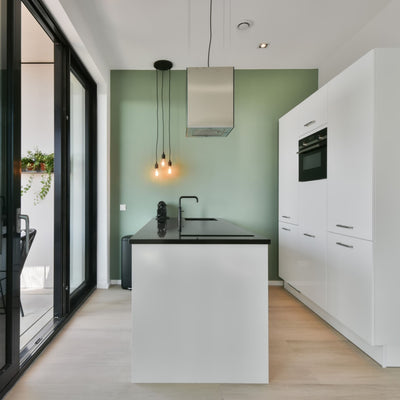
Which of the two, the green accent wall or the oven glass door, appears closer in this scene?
the oven glass door

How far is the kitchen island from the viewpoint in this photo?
161 centimetres

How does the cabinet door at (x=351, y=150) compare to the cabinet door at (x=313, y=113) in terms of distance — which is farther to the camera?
the cabinet door at (x=313, y=113)

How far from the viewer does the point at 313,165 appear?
2.61m

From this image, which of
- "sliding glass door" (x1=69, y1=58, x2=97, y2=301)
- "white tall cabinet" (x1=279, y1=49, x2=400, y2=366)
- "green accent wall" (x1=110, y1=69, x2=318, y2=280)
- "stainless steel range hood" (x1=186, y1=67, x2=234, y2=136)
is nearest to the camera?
"white tall cabinet" (x1=279, y1=49, x2=400, y2=366)

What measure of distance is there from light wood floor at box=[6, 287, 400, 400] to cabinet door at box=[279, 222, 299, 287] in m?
0.64

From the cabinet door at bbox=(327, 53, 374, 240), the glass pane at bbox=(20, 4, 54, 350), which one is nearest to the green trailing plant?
the glass pane at bbox=(20, 4, 54, 350)

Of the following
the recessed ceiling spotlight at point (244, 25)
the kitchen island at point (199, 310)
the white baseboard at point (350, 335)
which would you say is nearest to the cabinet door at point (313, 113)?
the recessed ceiling spotlight at point (244, 25)

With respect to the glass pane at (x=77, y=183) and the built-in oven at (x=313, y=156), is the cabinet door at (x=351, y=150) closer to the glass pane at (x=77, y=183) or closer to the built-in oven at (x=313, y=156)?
the built-in oven at (x=313, y=156)

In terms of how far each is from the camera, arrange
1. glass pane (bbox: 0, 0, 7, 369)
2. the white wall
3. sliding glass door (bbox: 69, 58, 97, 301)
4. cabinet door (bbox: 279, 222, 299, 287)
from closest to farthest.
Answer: glass pane (bbox: 0, 0, 7, 369)
the white wall
sliding glass door (bbox: 69, 58, 97, 301)
cabinet door (bbox: 279, 222, 299, 287)

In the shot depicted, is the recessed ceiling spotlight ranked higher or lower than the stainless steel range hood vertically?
higher

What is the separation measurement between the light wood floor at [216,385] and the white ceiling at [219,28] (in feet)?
8.59

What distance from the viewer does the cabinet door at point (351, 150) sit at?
186cm

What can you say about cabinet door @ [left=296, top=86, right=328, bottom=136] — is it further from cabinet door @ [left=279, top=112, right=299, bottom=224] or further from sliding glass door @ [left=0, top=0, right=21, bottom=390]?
sliding glass door @ [left=0, top=0, right=21, bottom=390]

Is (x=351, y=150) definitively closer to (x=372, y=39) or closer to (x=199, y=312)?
(x=372, y=39)
